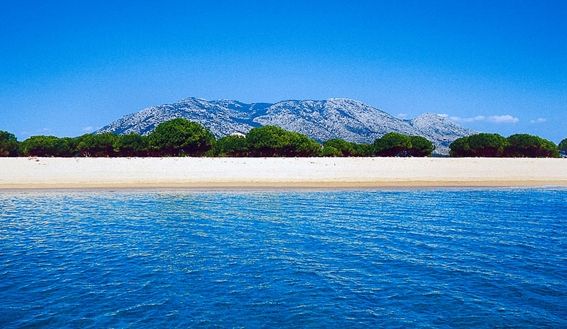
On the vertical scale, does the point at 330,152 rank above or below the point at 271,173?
above

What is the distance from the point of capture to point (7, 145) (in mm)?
89938

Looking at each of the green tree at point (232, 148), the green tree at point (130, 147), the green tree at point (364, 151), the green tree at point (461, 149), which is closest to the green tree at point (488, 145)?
the green tree at point (461, 149)

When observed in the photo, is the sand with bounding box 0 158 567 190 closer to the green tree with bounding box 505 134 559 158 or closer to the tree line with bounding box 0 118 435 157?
the tree line with bounding box 0 118 435 157

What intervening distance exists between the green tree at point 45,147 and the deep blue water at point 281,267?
62.4 metres

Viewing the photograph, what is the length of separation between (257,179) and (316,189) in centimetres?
849

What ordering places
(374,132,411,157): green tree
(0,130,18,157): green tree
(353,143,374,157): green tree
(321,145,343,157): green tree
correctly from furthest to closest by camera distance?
(353,143,374,157): green tree, (374,132,411,157): green tree, (321,145,343,157): green tree, (0,130,18,157): green tree

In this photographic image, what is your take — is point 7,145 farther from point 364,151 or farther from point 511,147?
point 511,147

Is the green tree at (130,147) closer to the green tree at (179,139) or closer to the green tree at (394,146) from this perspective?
the green tree at (179,139)

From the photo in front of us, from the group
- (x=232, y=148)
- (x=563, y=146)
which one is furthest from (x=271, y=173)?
(x=563, y=146)

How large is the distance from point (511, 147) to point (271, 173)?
204 feet

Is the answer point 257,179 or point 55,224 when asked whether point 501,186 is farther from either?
point 55,224

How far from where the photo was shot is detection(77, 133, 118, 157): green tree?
90.8 metres

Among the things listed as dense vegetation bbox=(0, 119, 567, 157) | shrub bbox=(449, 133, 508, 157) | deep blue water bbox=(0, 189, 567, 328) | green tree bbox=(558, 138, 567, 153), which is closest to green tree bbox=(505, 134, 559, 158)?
dense vegetation bbox=(0, 119, 567, 157)

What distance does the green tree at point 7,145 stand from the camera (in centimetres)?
8921
